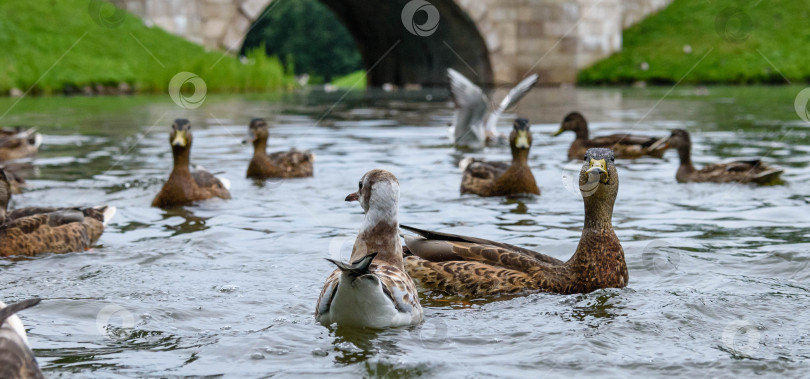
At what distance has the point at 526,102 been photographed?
2517 centimetres

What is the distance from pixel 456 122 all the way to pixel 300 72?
54.4 meters

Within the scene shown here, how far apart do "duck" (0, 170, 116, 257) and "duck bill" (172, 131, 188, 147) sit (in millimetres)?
1603

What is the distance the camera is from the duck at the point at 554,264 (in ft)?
18.9

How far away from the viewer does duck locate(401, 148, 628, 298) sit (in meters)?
5.75

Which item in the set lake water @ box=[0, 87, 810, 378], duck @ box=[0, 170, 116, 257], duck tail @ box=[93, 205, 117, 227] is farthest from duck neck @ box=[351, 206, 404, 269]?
duck tail @ box=[93, 205, 117, 227]

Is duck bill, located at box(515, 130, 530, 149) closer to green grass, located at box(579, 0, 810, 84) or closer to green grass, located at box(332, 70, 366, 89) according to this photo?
green grass, located at box(579, 0, 810, 84)

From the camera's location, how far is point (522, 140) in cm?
970

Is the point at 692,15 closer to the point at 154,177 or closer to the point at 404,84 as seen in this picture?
the point at 404,84

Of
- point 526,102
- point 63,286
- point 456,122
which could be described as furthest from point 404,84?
point 63,286

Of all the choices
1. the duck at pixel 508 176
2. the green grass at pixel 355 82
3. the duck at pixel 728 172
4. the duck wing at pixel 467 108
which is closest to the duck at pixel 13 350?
the duck at pixel 508 176

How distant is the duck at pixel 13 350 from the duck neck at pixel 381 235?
78.2 inches

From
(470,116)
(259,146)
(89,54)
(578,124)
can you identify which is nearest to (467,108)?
(470,116)

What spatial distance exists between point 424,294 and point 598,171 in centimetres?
118

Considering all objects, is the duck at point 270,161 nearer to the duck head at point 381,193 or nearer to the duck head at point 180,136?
the duck head at point 180,136
